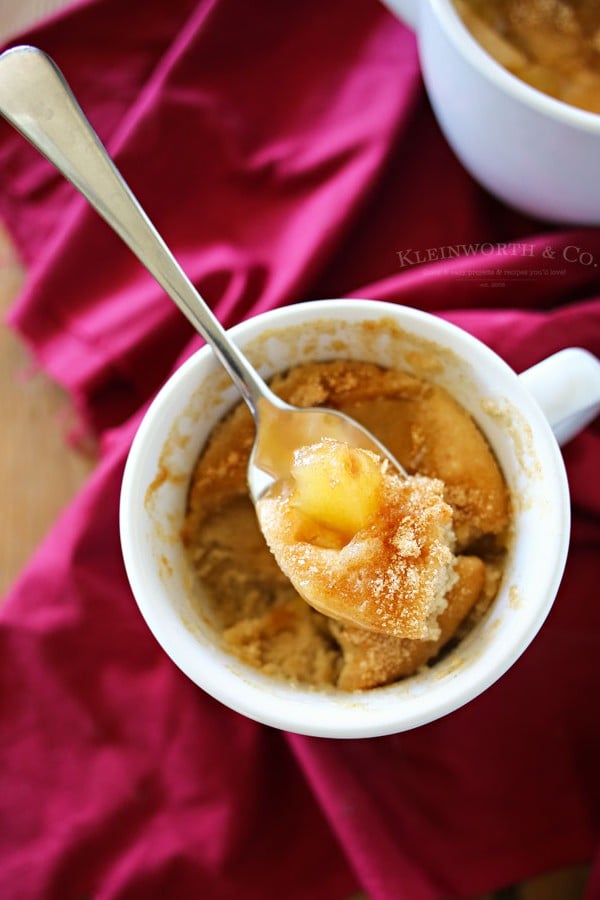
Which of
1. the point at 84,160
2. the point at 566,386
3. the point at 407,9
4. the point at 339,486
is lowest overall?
the point at 566,386

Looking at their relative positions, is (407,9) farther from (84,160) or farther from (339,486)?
(339,486)

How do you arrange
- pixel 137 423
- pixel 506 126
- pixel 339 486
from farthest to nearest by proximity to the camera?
pixel 137 423 < pixel 506 126 < pixel 339 486

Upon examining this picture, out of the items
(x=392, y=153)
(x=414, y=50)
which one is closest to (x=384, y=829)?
(x=392, y=153)

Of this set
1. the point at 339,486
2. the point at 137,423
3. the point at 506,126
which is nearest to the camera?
the point at 339,486

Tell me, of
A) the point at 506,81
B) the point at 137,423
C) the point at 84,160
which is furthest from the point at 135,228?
the point at 506,81

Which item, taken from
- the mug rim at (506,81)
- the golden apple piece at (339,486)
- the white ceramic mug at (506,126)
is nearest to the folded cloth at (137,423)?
the white ceramic mug at (506,126)

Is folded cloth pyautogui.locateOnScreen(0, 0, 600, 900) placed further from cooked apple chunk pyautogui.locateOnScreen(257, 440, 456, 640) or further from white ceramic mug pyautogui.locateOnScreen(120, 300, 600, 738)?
cooked apple chunk pyautogui.locateOnScreen(257, 440, 456, 640)

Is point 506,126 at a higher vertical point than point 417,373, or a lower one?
higher

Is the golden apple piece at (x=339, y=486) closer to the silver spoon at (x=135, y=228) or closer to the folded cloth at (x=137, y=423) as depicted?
the silver spoon at (x=135, y=228)
